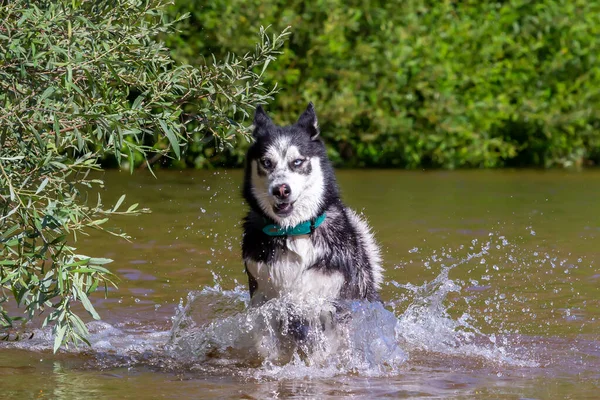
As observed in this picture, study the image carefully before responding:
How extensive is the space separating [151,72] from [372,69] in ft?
31.5

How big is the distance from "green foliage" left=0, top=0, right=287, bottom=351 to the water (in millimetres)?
585

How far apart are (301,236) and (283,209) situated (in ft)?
0.62

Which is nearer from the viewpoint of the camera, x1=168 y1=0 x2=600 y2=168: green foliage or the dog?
the dog

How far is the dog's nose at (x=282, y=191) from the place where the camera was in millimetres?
5668

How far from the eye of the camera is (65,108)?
15.8ft

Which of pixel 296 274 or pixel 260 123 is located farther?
pixel 260 123

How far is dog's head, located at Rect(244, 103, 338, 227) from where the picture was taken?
5.74m

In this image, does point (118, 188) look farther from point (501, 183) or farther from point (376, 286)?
point (376, 286)

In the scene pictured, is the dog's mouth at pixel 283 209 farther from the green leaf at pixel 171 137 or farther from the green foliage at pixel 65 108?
the green leaf at pixel 171 137

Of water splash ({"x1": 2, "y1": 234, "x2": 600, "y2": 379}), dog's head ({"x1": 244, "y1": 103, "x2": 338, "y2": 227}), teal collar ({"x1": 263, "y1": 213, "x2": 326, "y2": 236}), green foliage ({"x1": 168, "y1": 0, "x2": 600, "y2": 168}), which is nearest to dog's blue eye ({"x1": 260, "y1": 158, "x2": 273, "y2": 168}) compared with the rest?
dog's head ({"x1": 244, "y1": 103, "x2": 338, "y2": 227})

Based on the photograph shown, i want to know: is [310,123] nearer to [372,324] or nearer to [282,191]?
[282,191]

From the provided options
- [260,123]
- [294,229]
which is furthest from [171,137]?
[260,123]

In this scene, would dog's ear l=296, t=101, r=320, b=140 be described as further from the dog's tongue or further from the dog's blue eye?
the dog's tongue

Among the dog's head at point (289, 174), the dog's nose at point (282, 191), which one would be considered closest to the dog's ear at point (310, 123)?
the dog's head at point (289, 174)
